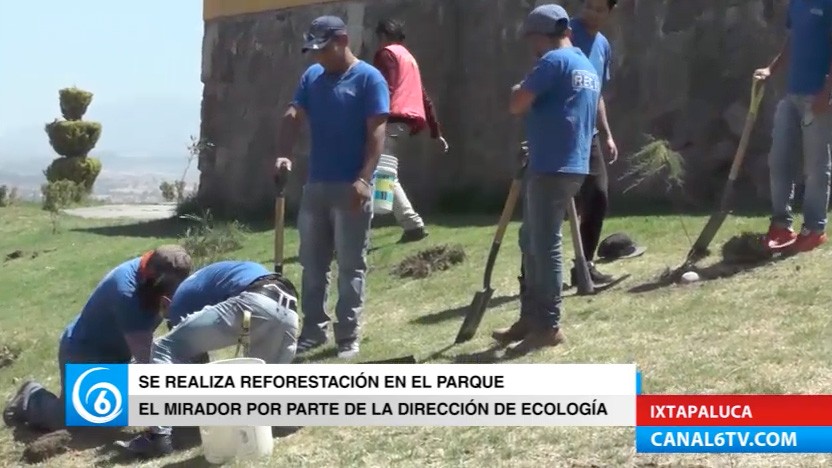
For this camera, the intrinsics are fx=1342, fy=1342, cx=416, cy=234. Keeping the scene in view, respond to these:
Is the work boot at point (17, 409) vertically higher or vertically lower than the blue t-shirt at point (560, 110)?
lower

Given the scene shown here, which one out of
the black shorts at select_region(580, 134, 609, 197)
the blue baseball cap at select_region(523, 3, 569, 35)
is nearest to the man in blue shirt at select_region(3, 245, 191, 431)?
the blue baseball cap at select_region(523, 3, 569, 35)

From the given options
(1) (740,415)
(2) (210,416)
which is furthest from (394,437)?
(1) (740,415)

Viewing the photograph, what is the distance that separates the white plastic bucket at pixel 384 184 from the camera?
937 cm

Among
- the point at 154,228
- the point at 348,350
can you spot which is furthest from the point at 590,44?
the point at 154,228

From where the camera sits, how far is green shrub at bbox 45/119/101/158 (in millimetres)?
22438

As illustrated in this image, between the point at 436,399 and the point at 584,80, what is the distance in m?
1.88

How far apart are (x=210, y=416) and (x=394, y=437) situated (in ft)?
2.51

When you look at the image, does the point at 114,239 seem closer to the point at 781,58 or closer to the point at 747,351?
the point at 781,58

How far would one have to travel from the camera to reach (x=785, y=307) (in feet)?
21.8

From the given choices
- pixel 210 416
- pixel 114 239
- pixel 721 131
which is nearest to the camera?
pixel 210 416

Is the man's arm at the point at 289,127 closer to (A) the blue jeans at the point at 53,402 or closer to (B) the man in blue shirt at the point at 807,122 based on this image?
(A) the blue jeans at the point at 53,402

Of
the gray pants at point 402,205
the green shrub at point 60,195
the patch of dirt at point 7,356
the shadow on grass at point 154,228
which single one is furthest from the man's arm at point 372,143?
the green shrub at point 60,195

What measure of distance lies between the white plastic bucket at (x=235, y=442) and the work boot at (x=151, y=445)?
1.30 feet

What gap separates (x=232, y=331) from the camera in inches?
231
